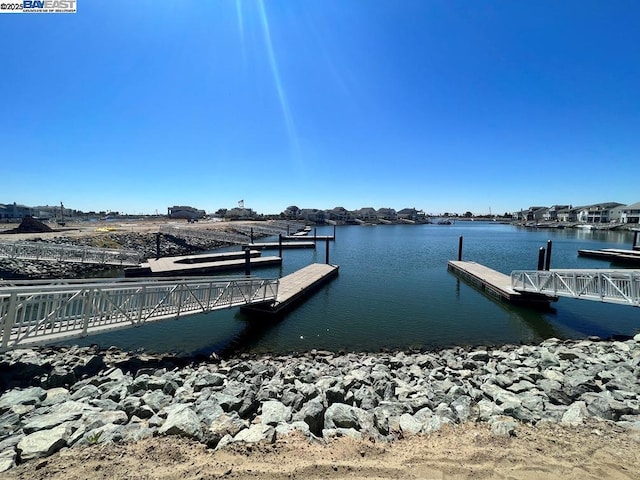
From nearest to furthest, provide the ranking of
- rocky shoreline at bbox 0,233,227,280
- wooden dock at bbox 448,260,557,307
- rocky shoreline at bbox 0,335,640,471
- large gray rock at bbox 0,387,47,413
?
1. rocky shoreline at bbox 0,335,640,471
2. large gray rock at bbox 0,387,47,413
3. wooden dock at bbox 448,260,557,307
4. rocky shoreline at bbox 0,233,227,280

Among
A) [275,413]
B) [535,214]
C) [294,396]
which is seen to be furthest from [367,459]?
[535,214]

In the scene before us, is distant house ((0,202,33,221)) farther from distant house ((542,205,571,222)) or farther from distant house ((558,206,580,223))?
distant house ((542,205,571,222))

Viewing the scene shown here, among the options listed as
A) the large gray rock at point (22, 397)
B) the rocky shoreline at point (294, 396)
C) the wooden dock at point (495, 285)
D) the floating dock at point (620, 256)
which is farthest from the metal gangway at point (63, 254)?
the floating dock at point (620, 256)

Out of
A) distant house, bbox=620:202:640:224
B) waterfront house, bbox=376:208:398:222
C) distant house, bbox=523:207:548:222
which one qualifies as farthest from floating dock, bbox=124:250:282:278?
distant house, bbox=523:207:548:222

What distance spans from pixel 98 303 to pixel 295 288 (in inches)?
444

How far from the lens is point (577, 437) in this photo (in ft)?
16.0

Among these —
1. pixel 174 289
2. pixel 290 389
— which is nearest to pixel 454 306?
pixel 290 389

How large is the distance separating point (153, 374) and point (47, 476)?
184 inches

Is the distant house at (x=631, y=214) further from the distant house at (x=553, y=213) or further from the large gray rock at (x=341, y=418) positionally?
the large gray rock at (x=341, y=418)

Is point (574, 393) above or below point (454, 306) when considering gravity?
above

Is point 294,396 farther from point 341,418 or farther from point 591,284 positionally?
point 591,284

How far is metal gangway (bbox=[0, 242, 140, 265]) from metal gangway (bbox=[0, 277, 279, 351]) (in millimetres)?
15237

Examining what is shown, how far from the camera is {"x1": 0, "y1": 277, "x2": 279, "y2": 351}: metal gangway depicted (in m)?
7.11

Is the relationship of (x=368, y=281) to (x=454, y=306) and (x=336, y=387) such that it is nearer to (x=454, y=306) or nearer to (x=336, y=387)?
(x=454, y=306)
